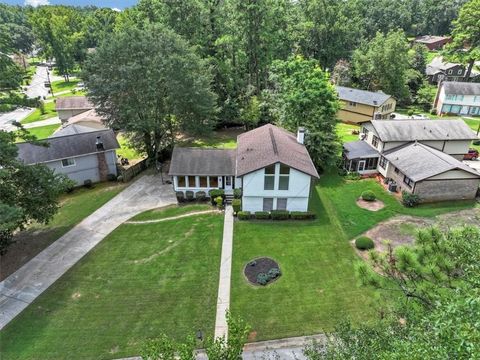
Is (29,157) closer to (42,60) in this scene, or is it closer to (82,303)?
(82,303)

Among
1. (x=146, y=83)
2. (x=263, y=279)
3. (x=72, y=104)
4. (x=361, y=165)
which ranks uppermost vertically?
(x=146, y=83)

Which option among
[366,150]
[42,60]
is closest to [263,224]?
[366,150]

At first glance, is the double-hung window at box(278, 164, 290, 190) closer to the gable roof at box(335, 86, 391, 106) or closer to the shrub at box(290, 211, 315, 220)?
the shrub at box(290, 211, 315, 220)

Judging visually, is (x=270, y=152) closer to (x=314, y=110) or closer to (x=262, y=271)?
(x=262, y=271)

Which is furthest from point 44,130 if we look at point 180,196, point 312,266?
point 312,266

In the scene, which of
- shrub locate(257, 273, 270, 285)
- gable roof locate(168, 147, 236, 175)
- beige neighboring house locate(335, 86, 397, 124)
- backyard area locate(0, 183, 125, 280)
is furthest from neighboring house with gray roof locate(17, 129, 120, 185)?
beige neighboring house locate(335, 86, 397, 124)

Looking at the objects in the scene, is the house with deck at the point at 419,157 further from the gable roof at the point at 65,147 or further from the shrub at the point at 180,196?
the gable roof at the point at 65,147
